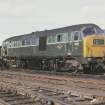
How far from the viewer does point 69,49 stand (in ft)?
82.0

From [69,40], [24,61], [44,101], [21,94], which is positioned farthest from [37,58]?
[44,101]

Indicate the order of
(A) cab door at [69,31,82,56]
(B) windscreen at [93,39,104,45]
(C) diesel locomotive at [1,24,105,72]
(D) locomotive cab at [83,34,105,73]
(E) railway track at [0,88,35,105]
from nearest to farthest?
(E) railway track at [0,88,35,105] → (D) locomotive cab at [83,34,105,73] → (C) diesel locomotive at [1,24,105,72] → (A) cab door at [69,31,82,56] → (B) windscreen at [93,39,104,45]

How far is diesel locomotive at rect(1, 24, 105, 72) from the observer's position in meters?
23.9

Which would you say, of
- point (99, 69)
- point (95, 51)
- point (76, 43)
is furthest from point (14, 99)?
point (99, 69)

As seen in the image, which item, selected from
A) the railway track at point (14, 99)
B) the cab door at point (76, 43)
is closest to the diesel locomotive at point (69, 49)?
the cab door at point (76, 43)

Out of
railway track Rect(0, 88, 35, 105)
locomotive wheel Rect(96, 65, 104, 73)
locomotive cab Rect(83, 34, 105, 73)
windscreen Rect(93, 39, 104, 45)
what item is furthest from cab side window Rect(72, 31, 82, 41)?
railway track Rect(0, 88, 35, 105)

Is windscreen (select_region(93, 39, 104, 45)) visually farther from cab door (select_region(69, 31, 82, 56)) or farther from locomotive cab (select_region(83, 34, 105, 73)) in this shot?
cab door (select_region(69, 31, 82, 56))

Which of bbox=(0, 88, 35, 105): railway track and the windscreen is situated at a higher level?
the windscreen

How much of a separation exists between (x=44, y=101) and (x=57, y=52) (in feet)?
52.8

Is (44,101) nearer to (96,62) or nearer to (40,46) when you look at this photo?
(96,62)

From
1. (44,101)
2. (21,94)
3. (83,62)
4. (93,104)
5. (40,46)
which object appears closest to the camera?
(93,104)

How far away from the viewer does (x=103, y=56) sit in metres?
24.3

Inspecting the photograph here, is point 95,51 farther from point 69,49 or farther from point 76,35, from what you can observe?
point 69,49

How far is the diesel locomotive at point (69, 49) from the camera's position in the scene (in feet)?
78.3
